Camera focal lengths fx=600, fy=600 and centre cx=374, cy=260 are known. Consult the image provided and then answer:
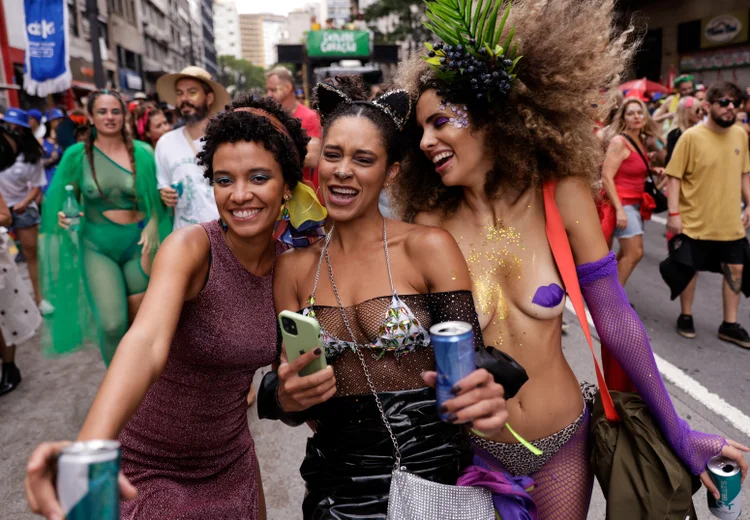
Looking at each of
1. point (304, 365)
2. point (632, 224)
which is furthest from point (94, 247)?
point (632, 224)

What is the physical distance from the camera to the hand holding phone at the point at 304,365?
142 cm

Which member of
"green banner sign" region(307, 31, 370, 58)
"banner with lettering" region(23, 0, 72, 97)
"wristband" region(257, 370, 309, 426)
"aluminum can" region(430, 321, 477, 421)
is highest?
"green banner sign" region(307, 31, 370, 58)

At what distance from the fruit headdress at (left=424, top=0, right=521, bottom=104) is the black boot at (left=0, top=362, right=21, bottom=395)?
4.62 m

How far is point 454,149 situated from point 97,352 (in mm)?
5054

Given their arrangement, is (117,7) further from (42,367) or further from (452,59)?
(452,59)

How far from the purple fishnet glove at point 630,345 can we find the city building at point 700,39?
19.6 m

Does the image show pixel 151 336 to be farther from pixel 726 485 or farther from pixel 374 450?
pixel 726 485

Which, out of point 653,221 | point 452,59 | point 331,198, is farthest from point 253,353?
point 653,221

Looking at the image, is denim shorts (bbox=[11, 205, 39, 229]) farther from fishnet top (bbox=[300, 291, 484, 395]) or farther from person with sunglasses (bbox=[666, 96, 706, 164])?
person with sunglasses (bbox=[666, 96, 706, 164])

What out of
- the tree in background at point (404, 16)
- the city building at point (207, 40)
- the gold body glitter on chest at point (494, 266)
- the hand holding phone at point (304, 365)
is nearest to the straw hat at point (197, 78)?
the gold body glitter on chest at point (494, 266)

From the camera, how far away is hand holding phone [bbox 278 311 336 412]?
142 cm

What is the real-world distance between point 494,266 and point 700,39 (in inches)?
918

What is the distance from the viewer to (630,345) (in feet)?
6.52

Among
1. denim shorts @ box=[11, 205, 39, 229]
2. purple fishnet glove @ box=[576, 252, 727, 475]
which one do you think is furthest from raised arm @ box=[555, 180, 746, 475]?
denim shorts @ box=[11, 205, 39, 229]
